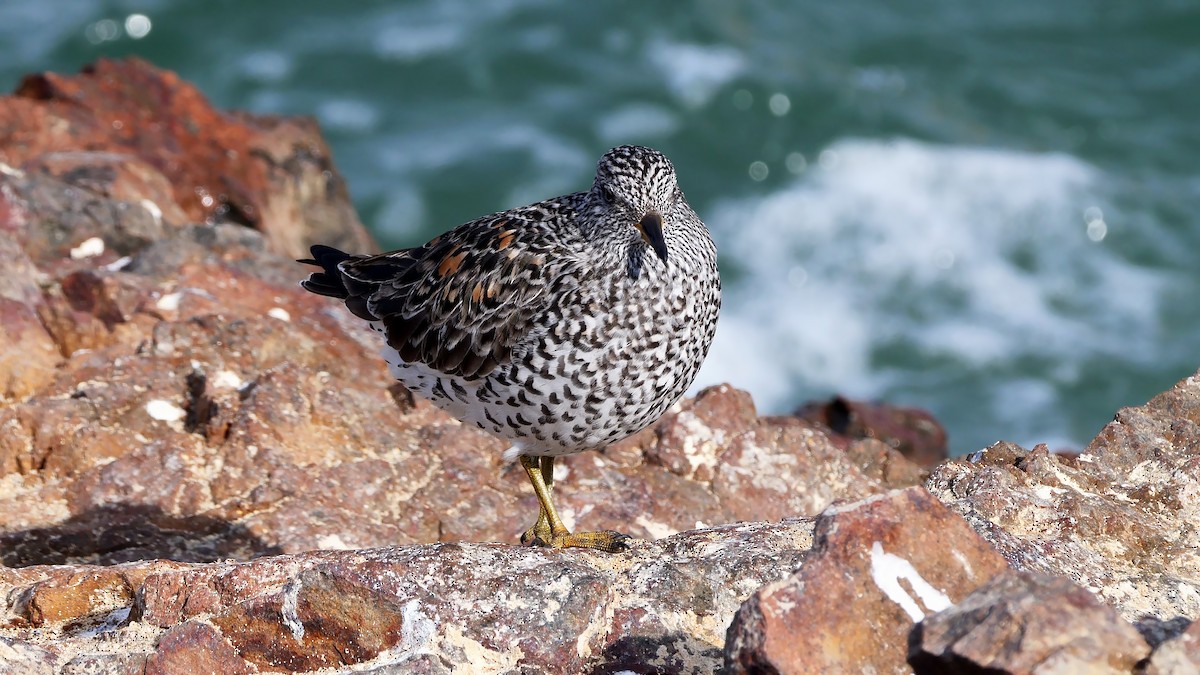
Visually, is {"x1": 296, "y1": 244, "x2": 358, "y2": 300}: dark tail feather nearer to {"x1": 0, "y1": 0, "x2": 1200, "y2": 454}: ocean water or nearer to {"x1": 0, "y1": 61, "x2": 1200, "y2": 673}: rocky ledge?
{"x1": 0, "y1": 61, "x2": 1200, "y2": 673}: rocky ledge

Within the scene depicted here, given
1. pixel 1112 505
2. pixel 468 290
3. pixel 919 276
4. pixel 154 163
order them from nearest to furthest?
pixel 1112 505 → pixel 468 290 → pixel 154 163 → pixel 919 276

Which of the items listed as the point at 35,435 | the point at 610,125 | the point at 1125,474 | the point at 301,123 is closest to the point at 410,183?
the point at 610,125

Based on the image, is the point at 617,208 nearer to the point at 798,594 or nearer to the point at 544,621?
the point at 544,621

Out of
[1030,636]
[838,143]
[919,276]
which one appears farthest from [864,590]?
[838,143]

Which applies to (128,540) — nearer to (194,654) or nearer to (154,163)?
(194,654)

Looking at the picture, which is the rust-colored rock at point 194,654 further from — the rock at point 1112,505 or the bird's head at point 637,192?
the rock at point 1112,505

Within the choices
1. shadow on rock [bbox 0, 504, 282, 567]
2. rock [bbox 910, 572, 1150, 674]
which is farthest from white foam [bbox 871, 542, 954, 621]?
shadow on rock [bbox 0, 504, 282, 567]
